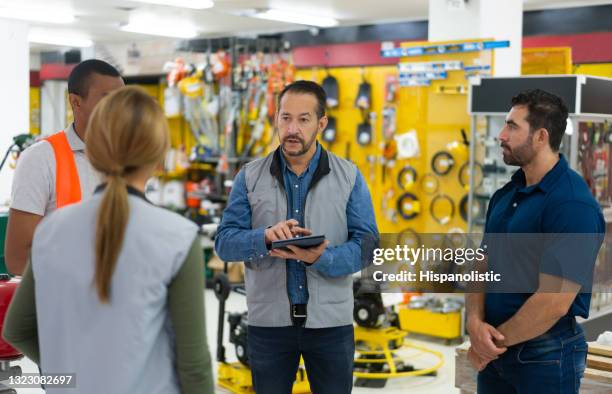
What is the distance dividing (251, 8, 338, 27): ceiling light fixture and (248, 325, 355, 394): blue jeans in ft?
26.0

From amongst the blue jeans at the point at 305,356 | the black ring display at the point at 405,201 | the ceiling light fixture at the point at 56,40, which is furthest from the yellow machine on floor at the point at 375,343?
the ceiling light fixture at the point at 56,40

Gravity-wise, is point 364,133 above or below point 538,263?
above

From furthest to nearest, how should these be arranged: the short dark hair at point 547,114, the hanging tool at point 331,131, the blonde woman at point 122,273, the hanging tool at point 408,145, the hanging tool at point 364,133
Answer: the hanging tool at point 331,131
the hanging tool at point 364,133
the hanging tool at point 408,145
the short dark hair at point 547,114
the blonde woman at point 122,273

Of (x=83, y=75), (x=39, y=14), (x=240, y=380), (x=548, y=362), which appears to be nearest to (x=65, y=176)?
(x=83, y=75)

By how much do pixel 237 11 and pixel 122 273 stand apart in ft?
30.1

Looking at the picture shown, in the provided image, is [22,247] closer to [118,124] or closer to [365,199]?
[118,124]

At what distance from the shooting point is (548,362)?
104 inches

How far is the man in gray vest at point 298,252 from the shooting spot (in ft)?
9.67

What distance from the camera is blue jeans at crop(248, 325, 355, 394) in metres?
2.96

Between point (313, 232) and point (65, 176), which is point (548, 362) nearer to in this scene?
point (313, 232)

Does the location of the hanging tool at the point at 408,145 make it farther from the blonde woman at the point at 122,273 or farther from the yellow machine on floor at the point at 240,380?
the blonde woman at the point at 122,273

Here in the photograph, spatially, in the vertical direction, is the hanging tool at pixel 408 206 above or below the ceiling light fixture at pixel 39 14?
below

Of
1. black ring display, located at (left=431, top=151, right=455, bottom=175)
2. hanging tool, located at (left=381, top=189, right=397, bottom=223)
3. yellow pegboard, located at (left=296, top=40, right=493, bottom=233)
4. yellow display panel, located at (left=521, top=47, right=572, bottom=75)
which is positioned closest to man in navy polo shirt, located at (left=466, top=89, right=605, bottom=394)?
yellow pegboard, located at (left=296, top=40, right=493, bottom=233)

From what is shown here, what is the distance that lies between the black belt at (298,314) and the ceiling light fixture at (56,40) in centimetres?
1166
